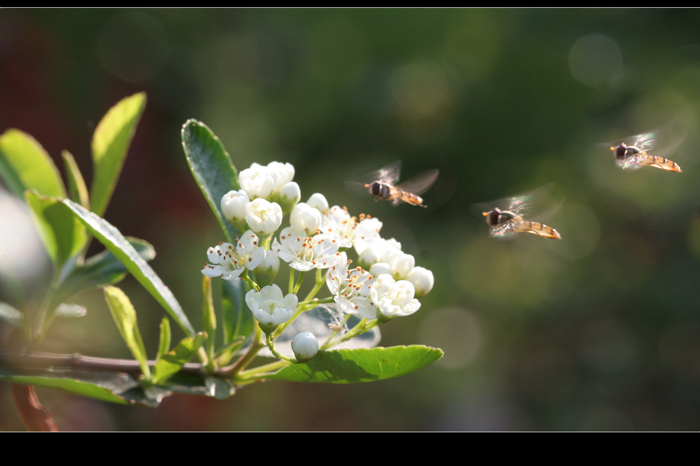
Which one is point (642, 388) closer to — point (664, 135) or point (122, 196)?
point (664, 135)

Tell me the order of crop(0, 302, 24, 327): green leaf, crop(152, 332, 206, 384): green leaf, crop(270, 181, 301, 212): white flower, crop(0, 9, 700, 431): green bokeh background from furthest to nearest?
1. crop(0, 9, 700, 431): green bokeh background
2. crop(0, 302, 24, 327): green leaf
3. crop(270, 181, 301, 212): white flower
4. crop(152, 332, 206, 384): green leaf

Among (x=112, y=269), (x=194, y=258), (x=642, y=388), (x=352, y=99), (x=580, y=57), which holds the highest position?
(x=580, y=57)

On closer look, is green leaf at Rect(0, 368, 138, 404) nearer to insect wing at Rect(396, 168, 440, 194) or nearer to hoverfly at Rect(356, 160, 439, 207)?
hoverfly at Rect(356, 160, 439, 207)

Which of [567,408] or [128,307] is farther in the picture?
[567,408]

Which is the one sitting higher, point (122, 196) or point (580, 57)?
point (580, 57)

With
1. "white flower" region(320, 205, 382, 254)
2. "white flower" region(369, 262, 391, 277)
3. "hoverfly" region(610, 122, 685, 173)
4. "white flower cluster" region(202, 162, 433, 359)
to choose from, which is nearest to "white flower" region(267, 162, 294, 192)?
"white flower cluster" region(202, 162, 433, 359)

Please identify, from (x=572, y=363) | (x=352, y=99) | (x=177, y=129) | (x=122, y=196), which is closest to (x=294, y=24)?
(x=352, y=99)
